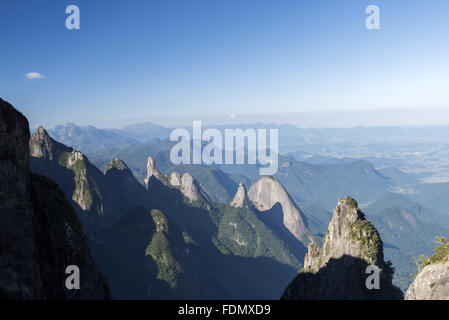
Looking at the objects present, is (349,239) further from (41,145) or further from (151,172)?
(151,172)

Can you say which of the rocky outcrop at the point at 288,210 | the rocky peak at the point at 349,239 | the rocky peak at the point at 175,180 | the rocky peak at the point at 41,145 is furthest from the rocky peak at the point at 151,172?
the rocky peak at the point at 349,239

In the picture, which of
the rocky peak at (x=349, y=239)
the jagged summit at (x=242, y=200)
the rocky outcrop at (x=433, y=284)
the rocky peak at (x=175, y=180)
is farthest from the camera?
the rocky peak at (x=175, y=180)

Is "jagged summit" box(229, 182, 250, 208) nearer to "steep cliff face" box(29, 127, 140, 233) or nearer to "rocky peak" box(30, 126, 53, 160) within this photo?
"steep cliff face" box(29, 127, 140, 233)

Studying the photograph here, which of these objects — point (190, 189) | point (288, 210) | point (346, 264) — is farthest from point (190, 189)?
point (346, 264)

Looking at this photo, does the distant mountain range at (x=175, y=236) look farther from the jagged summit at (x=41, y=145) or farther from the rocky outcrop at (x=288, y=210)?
the rocky outcrop at (x=288, y=210)

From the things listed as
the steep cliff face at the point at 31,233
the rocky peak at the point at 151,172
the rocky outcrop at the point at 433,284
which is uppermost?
the steep cliff face at the point at 31,233
